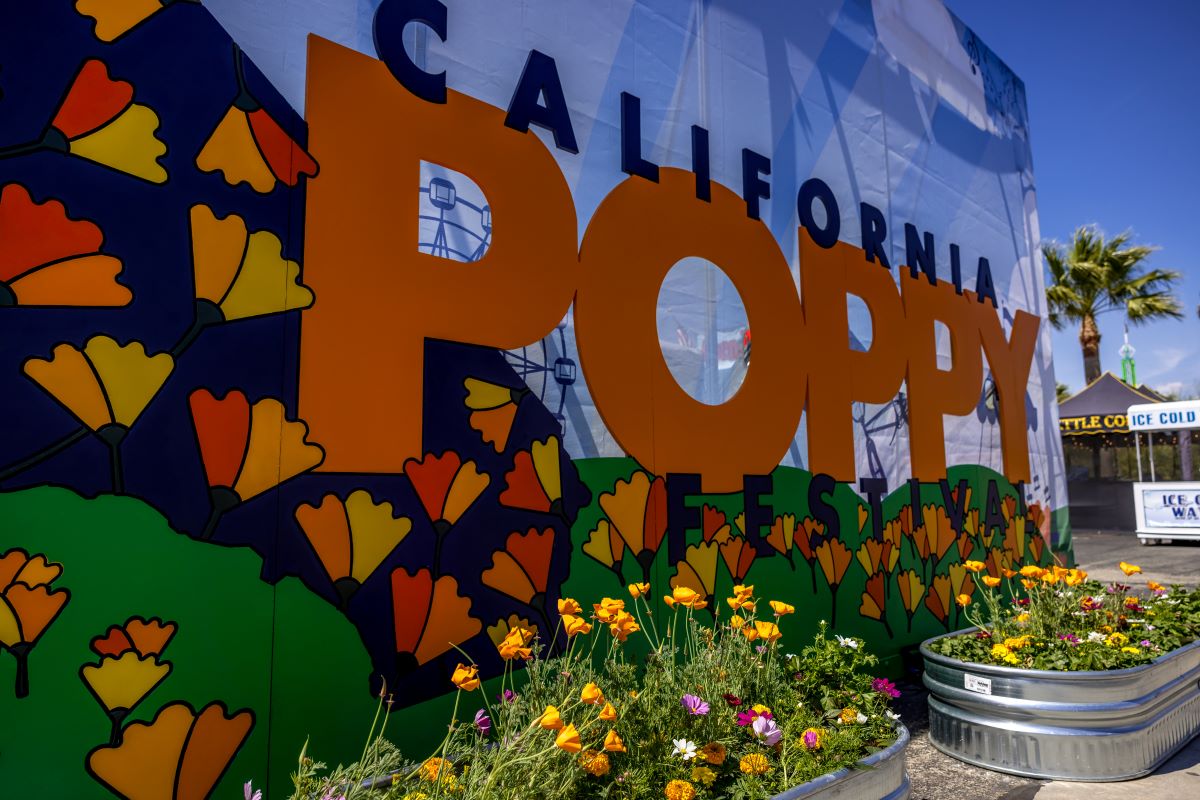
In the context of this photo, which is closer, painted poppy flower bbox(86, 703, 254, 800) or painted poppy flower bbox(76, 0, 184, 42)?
painted poppy flower bbox(86, 703, 254, 800)

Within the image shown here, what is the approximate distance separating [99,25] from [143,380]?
3.27 ft

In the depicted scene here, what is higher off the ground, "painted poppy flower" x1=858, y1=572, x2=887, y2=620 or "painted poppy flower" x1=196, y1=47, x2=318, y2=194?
"painted poppy flower" x1=196, y1=47, x2=318, y2=194

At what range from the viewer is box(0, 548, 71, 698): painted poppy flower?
182 cm

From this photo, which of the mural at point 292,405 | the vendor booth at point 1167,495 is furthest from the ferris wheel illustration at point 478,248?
the vendor booth at point 1167,495

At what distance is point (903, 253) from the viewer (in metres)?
5.52

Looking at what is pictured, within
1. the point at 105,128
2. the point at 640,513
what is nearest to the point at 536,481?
the point at 640,513

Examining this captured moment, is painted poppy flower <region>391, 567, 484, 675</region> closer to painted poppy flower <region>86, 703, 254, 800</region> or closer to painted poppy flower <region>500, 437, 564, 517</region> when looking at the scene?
painted poppy flower <region>500, 437, 564, 517</region>

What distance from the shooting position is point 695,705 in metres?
2.17

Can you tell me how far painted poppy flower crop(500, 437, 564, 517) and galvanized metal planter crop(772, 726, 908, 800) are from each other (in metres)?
1.37

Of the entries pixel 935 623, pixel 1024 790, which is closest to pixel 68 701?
pixel 1024 790

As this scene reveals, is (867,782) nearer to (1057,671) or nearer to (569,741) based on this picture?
(569,741)

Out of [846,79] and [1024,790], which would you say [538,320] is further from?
[846,79]

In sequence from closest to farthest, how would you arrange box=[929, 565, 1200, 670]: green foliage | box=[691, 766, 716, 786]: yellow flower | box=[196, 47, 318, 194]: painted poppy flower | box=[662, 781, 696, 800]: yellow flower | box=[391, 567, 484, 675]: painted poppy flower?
box=[662, 781, 696, 800]: yellow flower, box=[691, 766, 716, 786]: yellow flower, box=[196, 47, 318, 194]: painted poppy flower, box=[391, 567, 484, 675]: painted poppy flower, box=[929, 565, 1200, 670]: green foliage

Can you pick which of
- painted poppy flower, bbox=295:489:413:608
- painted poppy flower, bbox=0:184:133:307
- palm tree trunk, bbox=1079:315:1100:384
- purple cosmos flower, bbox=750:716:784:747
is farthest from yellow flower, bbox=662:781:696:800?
palm tree trunk, bbox=1079:315:1100:384
